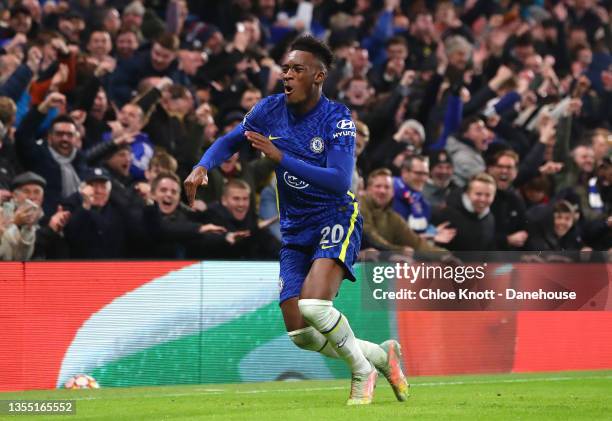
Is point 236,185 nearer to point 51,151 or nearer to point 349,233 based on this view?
point 51,151

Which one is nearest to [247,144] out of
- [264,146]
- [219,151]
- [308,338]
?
[219,151]

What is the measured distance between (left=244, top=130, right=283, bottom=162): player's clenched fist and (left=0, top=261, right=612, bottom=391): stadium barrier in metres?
4.64

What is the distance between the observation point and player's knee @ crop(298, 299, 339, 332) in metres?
9.44

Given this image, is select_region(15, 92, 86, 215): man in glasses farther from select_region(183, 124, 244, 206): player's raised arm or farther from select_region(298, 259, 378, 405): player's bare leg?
select_region(298, 259, 378, 405): player's bare leg

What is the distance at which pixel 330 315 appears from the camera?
9508 millimetres

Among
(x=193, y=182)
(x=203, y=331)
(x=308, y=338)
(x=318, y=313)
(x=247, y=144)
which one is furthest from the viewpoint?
(x=203, y=331)

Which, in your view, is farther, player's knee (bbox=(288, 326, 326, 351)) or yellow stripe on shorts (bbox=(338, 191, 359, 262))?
player's knee (bbox=(288, 326, 326, 351))

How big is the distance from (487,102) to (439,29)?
472 cm

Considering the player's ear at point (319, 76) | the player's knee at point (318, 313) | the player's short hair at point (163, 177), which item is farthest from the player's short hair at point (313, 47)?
the player's short hair at point (163, 177)

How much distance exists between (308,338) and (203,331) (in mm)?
3828

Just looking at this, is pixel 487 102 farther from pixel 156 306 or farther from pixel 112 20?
pixel 156 306

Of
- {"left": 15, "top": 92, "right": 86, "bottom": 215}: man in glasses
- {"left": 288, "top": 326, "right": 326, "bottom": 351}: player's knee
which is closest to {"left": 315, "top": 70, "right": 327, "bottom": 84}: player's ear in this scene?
{"left": 288, "top": 326, "right": 326, "bottom": 351}: player's knee

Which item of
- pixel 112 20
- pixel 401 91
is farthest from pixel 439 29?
pixel 112 20

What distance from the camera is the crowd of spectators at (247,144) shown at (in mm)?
14492
